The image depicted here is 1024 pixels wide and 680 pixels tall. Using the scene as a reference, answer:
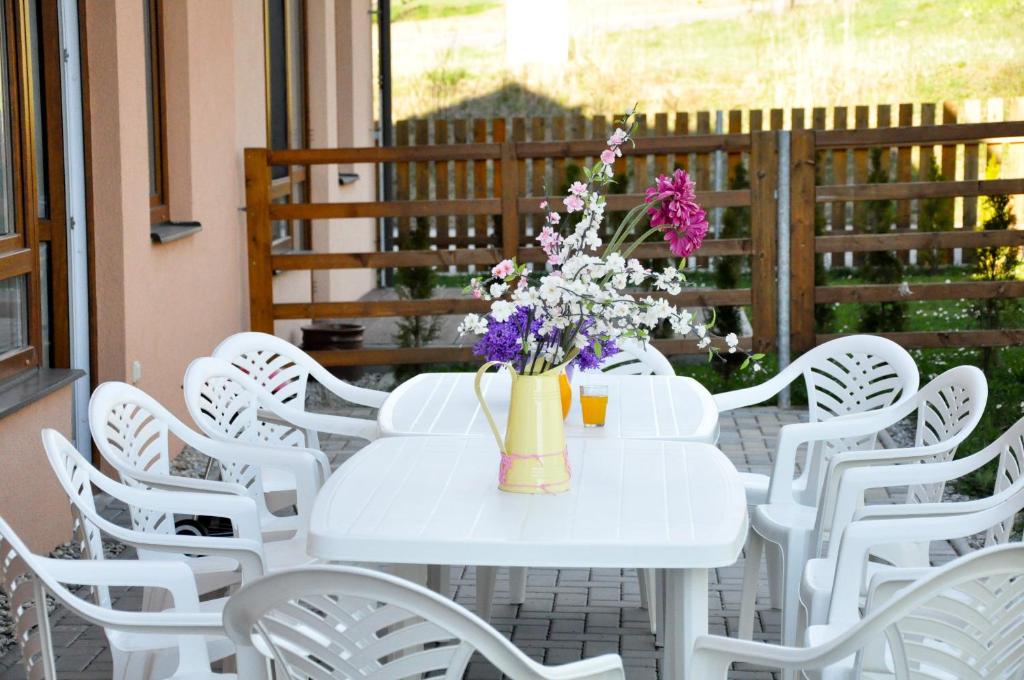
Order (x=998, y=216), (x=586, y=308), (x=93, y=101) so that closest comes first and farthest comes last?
(x=586, y=308) < (x=93, y=101) < (x=998, y=216)

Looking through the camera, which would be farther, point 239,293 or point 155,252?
point 239,293

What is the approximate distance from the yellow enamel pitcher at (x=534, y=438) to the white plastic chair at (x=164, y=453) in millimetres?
863

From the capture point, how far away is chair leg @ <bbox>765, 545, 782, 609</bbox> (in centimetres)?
389

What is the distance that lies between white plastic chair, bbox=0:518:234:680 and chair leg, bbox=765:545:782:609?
1678 millimetres

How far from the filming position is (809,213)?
758cm

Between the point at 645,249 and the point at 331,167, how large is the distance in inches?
136

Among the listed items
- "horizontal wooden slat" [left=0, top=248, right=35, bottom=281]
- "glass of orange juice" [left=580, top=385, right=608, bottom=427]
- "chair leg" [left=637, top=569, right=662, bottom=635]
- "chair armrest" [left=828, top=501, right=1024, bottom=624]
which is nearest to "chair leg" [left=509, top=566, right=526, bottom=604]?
"chair leg" [left=637, top=569, right=662, bottom=635]

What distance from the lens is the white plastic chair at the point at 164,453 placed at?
3.31 metres

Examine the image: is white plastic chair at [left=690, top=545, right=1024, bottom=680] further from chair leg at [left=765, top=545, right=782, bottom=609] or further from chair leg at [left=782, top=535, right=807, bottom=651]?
chair leg at [left=765, top=545, right=782, bottom=609]

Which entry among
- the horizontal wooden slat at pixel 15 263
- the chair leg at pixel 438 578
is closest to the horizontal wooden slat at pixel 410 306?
the horizontal wooden slat at pixel 15 263

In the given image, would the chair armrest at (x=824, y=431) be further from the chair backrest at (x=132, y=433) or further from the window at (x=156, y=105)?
the window at (x=156, y=105)

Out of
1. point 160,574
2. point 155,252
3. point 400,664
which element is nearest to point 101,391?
point 160,574

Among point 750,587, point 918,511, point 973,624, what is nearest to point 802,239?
point 750,587

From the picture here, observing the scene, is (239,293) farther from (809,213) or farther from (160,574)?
(160,574)
